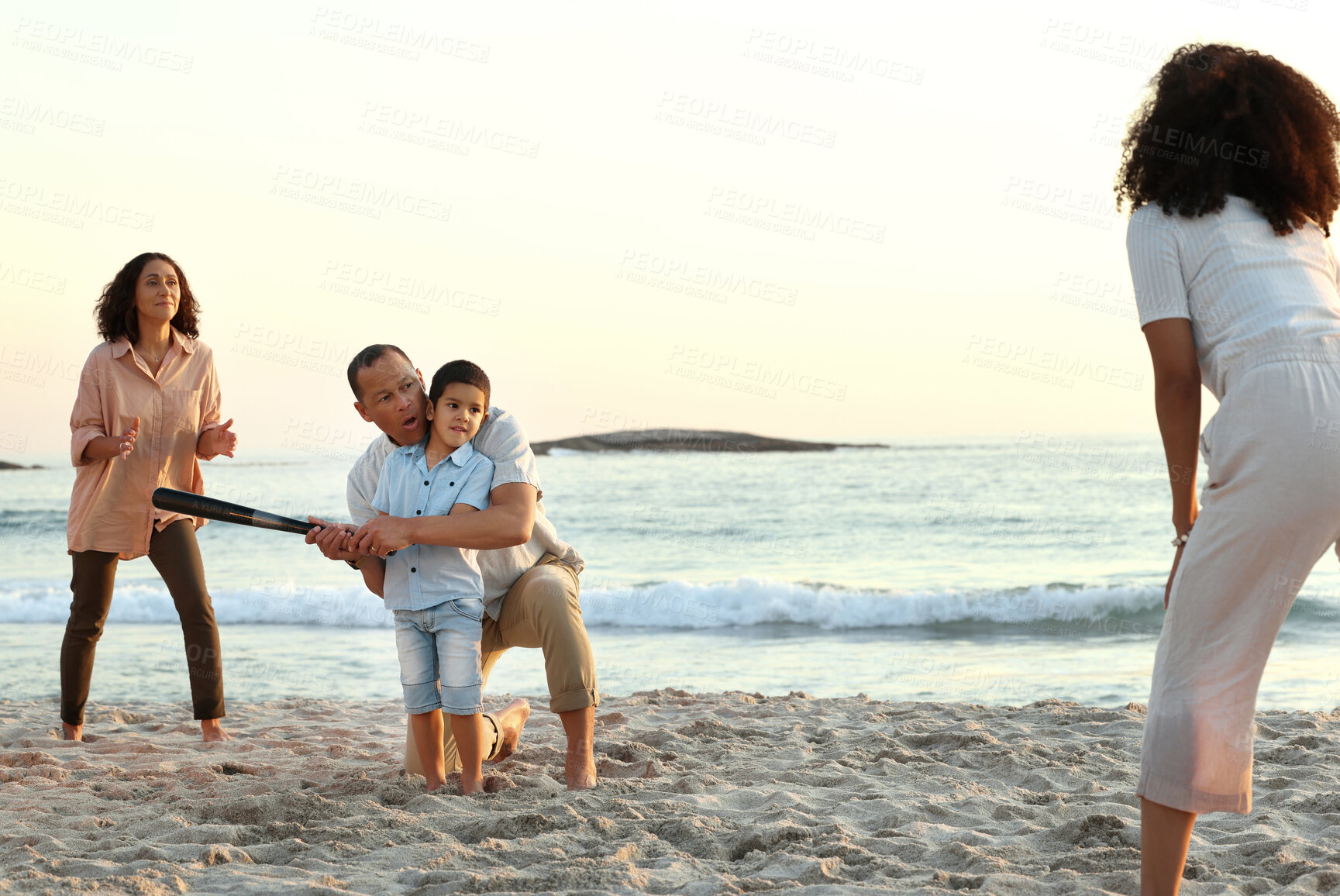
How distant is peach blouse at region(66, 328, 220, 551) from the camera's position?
4082mm

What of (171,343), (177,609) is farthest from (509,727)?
(171,343)

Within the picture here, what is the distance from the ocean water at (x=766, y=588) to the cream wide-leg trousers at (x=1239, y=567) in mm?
3938

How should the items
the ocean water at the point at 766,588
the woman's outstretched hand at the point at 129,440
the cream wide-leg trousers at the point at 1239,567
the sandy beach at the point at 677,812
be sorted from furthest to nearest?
1. the ocean water at the point at 766,588
2. the woman's outstretched hand at the point at 129,440
3. the sandy beach at the point at 677,812
4. the cream wide-leg trousers at the point at 1239,567

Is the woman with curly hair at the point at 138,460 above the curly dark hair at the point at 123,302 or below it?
below

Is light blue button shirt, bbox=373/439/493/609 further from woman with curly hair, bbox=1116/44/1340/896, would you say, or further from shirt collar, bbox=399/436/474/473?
woman with curly hair, bbox=1116/44/1340/896

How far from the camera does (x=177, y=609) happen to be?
409cm

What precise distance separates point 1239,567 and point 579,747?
2.08 meters

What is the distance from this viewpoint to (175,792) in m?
3.34

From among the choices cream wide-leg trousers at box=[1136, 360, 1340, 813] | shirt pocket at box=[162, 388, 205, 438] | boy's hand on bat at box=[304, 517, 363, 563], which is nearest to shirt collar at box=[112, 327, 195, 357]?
shirt pocket at box=[162, 388, 205, 438]

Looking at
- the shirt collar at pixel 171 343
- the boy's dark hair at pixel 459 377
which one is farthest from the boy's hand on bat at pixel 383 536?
the shirt collar at pixel 171 343

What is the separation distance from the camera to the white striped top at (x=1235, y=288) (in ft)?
6.19

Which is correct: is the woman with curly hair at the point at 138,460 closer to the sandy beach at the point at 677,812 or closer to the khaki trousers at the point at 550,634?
the sandy beach at the point at 677,812

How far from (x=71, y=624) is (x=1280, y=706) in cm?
597

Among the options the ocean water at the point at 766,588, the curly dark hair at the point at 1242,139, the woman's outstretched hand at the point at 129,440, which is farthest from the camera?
the ocean water at the point at 766,588
